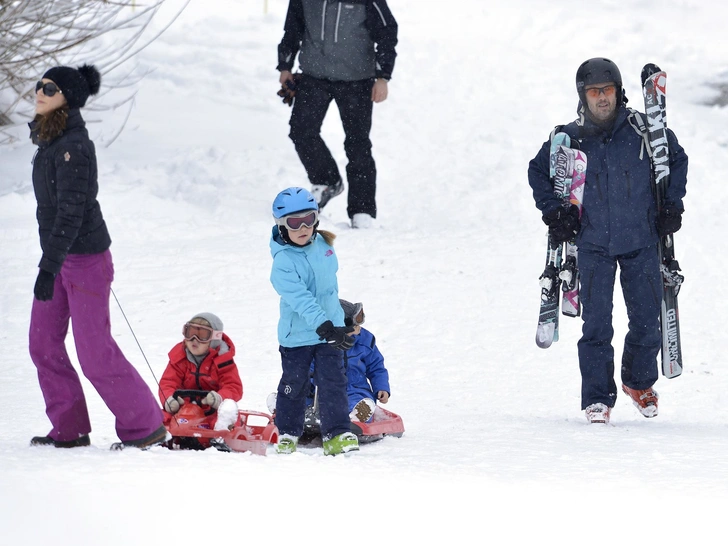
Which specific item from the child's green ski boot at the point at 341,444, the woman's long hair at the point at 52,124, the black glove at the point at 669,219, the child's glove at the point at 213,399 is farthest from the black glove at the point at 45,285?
the black glove at the point at 669,219

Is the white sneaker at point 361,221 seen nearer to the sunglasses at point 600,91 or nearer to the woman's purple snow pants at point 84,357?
the sunglasses at point 600,91

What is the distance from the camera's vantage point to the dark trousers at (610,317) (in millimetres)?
5977

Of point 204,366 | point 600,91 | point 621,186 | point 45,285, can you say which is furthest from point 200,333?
point 600,91

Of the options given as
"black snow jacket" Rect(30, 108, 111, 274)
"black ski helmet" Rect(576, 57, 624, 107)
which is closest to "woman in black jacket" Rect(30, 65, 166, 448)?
"black snow jacket" Rect(30, 108, 111, 274)

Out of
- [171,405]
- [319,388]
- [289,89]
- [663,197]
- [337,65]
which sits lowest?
[171,405]

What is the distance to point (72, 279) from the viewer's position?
457cm

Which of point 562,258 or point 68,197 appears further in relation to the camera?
point 562,258

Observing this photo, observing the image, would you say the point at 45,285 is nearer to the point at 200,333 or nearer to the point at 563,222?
the point at 200,333

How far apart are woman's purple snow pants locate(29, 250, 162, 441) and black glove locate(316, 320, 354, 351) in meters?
0.80

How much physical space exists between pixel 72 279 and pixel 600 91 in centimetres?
294

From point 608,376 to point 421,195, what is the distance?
18.7ft

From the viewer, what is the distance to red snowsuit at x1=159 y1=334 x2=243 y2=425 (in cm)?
570

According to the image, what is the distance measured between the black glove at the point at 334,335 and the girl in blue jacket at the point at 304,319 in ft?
0.07

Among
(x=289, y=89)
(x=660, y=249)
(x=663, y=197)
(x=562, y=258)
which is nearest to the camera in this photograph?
(x=663, y=197)
